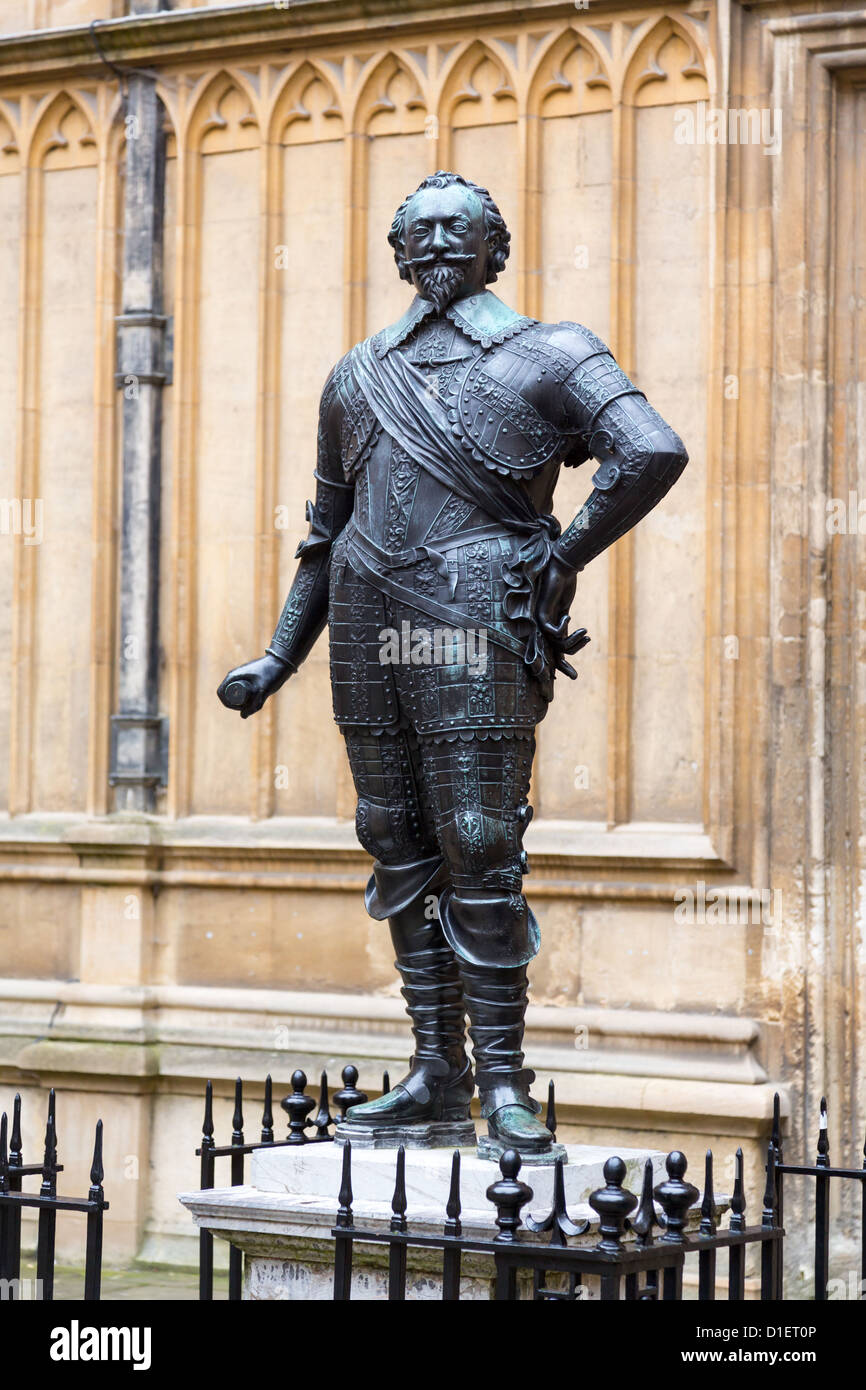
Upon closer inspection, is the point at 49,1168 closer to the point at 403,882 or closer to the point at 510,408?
the point at 403,882

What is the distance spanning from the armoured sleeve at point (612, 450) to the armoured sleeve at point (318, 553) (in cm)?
78

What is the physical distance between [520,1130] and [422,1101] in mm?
383

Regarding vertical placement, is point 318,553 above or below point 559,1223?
above

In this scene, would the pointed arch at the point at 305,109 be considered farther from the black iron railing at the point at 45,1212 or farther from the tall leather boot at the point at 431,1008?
the black iron railing at the point at 45,1212

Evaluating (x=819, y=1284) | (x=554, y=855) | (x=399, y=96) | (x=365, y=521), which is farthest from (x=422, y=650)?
(x=399, y=96)

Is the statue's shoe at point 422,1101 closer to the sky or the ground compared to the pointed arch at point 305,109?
closer to the ground

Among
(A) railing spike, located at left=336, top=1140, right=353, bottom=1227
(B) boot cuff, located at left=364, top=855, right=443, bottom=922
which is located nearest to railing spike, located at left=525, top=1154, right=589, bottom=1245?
(A) railing spike, located at left=336, top=1140, right=353, bottom=1227

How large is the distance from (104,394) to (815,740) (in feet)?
11.9

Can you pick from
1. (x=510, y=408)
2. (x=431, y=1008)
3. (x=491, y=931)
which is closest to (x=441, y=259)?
(x=510, y=408)

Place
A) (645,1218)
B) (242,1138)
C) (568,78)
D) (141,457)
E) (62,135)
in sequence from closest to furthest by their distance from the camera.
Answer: (645,1218)
(242,1138)
(568,78)
(141,457)
(62,135)

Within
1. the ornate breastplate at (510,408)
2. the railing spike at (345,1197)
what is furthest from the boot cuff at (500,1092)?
the ornate breastplate at (510,408)

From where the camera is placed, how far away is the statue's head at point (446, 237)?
215 inches

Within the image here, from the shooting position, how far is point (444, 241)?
17.9ft

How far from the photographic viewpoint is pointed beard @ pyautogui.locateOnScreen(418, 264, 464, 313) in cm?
545
